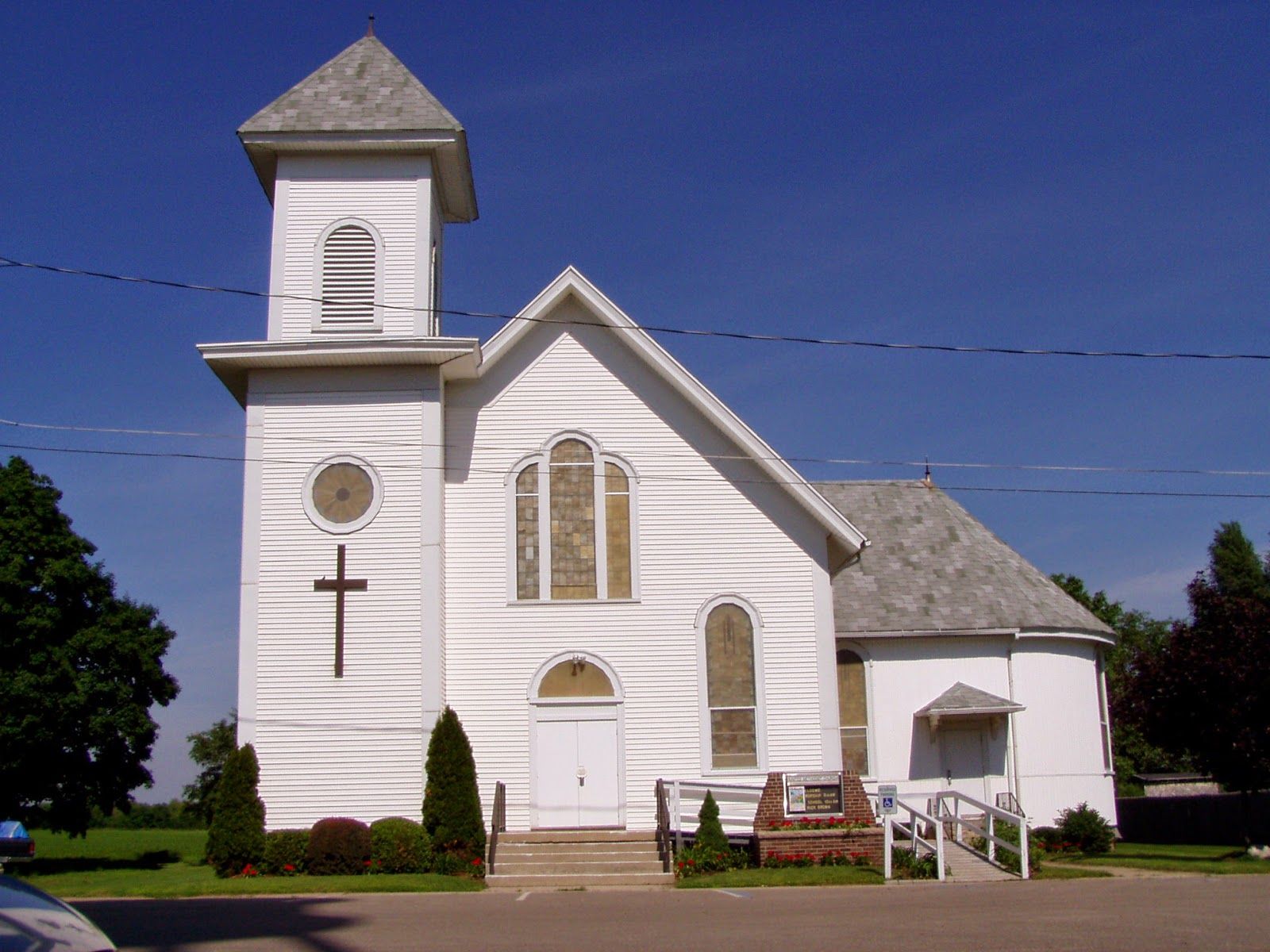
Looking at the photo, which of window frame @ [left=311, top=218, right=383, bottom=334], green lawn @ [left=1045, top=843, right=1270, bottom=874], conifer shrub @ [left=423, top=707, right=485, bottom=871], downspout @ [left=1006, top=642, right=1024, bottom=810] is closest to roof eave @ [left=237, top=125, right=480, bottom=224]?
window frame @ [left=311, top=218, right=383, bottom=334]

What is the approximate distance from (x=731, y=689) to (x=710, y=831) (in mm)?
3096

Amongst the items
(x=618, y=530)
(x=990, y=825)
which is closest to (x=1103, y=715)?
(x=990, y=825)

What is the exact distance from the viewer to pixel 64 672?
30016 millimetres

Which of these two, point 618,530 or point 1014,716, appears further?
point 1014,716

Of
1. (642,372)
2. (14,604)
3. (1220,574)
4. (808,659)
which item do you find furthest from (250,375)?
(1220,574)

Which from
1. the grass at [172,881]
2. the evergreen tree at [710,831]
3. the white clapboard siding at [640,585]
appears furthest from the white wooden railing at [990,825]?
the grass at [172,881]

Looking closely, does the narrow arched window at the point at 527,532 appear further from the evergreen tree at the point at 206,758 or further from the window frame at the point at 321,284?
the evergreen tree at the point at 206,758

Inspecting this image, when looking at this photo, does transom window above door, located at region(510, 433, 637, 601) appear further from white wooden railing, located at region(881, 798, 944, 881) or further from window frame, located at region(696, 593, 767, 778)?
white wooden railing, located at region(881, 798, 944, 881)

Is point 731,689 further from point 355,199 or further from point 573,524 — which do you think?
point 355,199

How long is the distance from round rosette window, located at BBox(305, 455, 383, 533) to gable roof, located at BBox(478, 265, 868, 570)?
2.78 metres

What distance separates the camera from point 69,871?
92.0ft

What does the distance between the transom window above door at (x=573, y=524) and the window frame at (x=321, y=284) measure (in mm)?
3435

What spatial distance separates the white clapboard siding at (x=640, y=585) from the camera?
21562mm

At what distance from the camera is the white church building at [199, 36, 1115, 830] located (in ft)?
67.1
